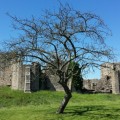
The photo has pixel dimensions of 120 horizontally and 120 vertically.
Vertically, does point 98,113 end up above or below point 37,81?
below

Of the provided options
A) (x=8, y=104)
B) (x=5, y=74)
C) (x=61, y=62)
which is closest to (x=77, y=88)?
(x=5, y=74)

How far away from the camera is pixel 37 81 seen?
160 feet

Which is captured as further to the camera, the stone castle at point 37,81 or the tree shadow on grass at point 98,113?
the stone castle at point 37,81

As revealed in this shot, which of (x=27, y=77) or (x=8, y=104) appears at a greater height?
(x=27, y=77)

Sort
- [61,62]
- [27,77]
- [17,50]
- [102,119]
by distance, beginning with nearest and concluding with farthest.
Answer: [102,119] → [17,50] → [61,62] → [27,77]

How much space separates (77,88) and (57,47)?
2756 cm

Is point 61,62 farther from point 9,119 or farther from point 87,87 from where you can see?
point 87,87

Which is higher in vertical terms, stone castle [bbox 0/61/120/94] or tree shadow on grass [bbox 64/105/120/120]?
stone castle [bbox 0/61/120/94]

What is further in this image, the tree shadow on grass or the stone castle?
the stone castle

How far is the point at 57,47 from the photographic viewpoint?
2372cm

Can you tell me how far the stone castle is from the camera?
47.6 metres

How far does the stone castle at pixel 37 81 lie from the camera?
4756 centimetres

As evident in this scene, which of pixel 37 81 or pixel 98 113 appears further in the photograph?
pixel 37 81

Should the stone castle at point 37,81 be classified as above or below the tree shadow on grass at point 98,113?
above
